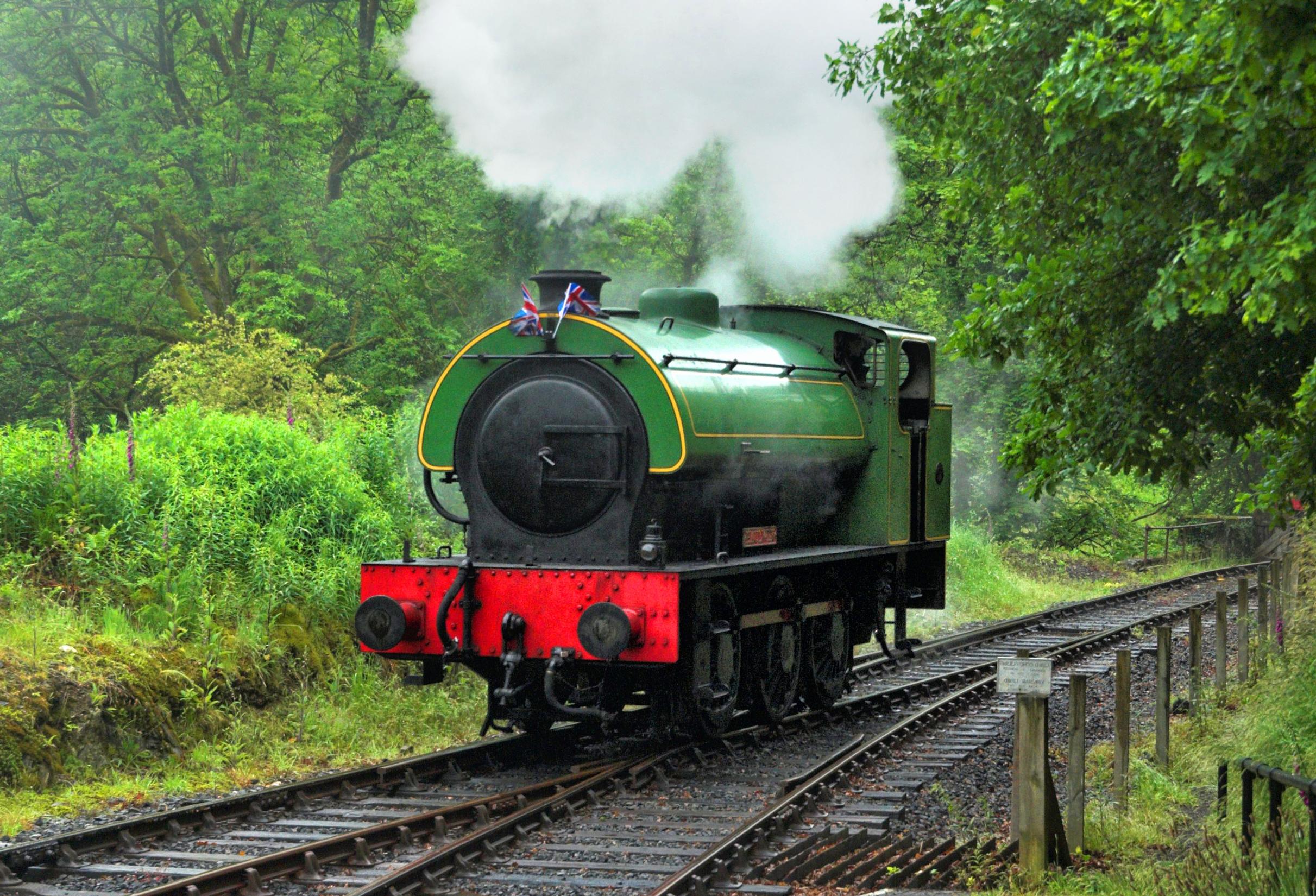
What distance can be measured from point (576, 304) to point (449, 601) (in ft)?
6.59

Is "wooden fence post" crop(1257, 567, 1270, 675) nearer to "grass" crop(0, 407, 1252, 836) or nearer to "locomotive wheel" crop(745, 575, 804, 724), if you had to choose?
"locomotive wheel" crop(745, 575, 804, 724)

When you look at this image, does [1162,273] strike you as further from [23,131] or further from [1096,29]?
[23,131]

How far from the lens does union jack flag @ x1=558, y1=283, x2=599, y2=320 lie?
8.48 metres

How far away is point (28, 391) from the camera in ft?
77.5

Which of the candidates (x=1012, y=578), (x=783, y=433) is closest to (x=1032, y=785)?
(x=783, y=433)

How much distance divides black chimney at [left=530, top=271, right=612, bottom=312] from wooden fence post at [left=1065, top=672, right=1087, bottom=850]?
149 inches

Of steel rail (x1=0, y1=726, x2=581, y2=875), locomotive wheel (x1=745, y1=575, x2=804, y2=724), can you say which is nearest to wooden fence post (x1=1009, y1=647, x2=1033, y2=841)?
locomotive wheel (x1=745, y1=575, x2=804, y2=724)

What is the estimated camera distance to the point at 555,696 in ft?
26.9

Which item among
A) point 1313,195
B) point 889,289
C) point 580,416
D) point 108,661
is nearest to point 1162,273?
point 1313,195

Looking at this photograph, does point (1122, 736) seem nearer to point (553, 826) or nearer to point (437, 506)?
point (553, 826)

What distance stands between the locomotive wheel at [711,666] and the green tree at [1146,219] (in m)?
2.13

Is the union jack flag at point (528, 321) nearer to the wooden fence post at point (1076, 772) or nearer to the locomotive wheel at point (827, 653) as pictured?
the locomotive wheel at point (827, 653)

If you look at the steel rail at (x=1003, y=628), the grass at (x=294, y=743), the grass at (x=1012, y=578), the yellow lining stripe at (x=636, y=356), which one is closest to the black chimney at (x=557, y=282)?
the yellow lining stripe at (x=636, y=356)

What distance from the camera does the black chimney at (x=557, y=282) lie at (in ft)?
28.1
